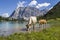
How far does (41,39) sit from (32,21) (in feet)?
46.1

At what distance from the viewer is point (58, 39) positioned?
14.5 metres

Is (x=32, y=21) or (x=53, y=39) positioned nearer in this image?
(x=53, y=39)

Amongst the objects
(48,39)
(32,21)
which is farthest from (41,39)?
(32,21)

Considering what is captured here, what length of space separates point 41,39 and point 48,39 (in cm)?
58

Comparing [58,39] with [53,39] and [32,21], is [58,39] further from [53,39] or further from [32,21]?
[32,21]

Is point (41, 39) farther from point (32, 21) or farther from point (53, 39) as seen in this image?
point (32, 21)

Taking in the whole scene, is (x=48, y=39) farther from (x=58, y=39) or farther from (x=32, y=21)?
(x=32, y=21)

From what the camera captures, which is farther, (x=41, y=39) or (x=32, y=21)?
(x=32, y=21)

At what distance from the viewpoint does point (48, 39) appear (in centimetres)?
1459

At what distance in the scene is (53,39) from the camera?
567 inches

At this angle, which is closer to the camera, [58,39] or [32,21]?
[58,39]

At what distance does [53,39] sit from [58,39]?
43 centimetres

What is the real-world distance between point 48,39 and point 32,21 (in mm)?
14111

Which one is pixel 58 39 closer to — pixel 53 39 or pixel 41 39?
pixel 53 39
